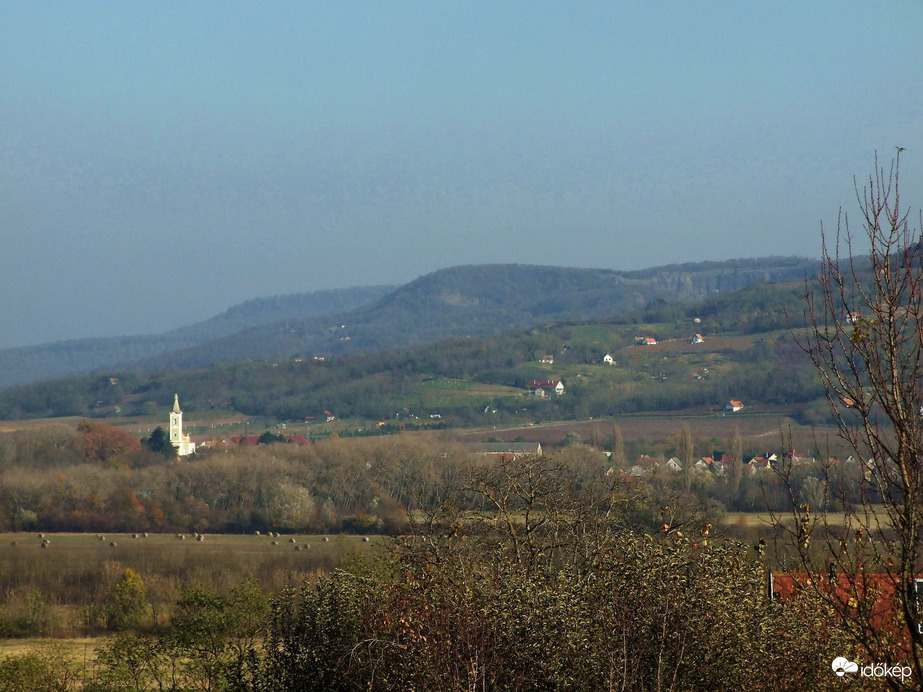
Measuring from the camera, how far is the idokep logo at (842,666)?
36.2 feet

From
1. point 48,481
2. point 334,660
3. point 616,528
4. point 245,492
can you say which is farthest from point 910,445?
point 48,481

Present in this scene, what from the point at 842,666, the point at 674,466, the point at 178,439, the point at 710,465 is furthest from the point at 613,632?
the point at 178,439

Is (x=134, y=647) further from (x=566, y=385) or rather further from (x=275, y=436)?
(x=566, y=385)

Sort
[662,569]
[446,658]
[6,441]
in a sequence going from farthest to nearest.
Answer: [6,441]
[662,569]
[446,658]

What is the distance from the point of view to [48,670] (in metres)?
20.7

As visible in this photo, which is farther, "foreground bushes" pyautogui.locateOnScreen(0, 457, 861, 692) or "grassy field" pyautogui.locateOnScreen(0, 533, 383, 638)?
"grassy field" pyautogui.locateOnScreen(0, 533, 383, 638)

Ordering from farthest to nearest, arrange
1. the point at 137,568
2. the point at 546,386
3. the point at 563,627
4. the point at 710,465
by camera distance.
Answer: the point at 546,386 < the point at 710,465 < the point at 137,568 < the point at 563,627

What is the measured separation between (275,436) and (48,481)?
1257 inches

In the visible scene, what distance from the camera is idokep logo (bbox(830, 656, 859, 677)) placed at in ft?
36.2

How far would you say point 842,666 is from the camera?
1107cm

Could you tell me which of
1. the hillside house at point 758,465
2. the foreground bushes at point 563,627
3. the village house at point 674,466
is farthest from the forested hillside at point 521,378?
the foreground bushes at point 563,627

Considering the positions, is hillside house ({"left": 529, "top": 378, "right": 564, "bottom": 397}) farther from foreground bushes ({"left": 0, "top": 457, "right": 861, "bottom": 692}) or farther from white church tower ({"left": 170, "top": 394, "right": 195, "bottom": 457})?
foreground bushes ({"left": 0, "top": 457, "right": 861, "bottom": 692})

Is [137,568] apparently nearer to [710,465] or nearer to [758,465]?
[710,465]

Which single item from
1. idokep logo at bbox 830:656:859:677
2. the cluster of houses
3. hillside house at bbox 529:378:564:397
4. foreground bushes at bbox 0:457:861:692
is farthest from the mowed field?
hillside house at bbox 529:378:564:397
